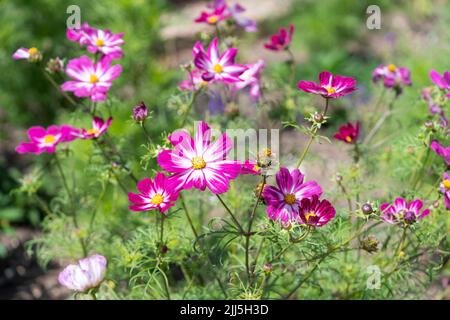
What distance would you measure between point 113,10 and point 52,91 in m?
0.62

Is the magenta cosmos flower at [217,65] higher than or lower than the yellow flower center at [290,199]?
higher

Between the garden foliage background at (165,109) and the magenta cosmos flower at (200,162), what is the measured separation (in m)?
0.09

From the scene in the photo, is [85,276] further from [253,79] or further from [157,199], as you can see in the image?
[253,79]

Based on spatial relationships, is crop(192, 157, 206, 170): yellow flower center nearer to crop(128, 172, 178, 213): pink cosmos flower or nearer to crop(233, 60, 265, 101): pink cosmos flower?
crop(128, 172, 178, 213): pink cosmos flower

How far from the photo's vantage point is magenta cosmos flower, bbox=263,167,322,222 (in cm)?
116

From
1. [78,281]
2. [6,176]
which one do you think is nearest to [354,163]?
[78,281]

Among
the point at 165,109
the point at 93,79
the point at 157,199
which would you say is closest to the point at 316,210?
the point at 157,199

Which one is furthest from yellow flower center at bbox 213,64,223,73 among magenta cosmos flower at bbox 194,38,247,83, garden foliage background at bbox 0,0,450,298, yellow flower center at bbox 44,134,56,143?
yellow flower center at bbox 44,134,56,143

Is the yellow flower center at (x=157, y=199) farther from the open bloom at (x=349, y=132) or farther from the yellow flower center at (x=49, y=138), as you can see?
the open bloom at (x=349, y=132)

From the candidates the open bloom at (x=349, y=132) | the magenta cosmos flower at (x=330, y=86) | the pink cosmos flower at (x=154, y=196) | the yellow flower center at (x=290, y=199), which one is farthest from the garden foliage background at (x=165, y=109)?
the magenta cosmos flower at (x=330, y=86)

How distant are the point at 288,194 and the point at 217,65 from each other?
1.29 ft

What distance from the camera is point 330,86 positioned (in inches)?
46.0

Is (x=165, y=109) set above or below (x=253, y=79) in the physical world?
above

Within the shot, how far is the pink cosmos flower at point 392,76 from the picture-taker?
1.66m
